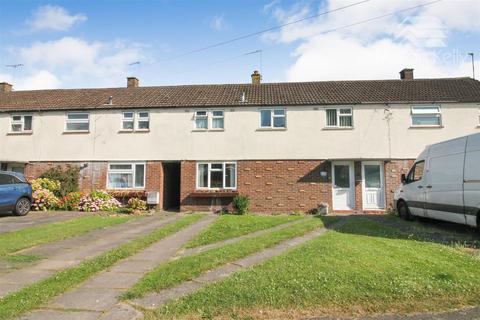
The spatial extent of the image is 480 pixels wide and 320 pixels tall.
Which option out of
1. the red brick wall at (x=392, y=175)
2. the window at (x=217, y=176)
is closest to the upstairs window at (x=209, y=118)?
the window at (x=217, y=176)

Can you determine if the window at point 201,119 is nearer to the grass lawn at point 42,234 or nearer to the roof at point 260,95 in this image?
the roof at point 260,95

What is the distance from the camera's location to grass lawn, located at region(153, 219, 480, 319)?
421cm

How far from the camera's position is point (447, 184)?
32.5 feet

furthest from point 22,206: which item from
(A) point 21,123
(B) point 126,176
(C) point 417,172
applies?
(C) point 417,172

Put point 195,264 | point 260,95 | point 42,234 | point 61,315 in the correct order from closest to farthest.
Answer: point 61,315
point 195,264
point 42,234
point 260,95

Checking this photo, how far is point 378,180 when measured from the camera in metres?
17.0

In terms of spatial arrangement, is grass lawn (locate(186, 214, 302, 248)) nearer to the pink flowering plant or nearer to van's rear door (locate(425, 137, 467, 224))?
van's rear door (locate(425, 137, 467, 224))

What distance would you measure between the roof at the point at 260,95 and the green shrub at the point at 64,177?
10.5 ft

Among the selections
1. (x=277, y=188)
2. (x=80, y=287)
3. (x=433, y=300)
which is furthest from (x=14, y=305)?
(x=277, y=188)

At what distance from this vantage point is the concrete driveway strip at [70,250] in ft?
18.4

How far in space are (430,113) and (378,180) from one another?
405 centimetres

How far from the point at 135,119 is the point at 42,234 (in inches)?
379

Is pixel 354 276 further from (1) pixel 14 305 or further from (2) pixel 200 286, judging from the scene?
(1) pixel 14 305

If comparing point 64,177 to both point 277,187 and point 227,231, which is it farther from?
point 227,231
